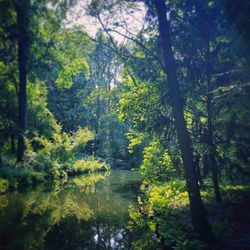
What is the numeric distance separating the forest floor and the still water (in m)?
2.15

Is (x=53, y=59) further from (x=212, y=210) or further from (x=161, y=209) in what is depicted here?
(x=212, y=210)

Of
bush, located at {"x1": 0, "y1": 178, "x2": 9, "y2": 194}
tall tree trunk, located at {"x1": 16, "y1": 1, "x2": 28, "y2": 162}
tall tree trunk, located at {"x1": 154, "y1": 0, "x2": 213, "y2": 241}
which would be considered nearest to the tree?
tall tree trunk, located at {"x1": 16, "y1": 1, "x2": 28, "y2": 162}

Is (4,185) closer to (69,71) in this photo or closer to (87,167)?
(69,71)

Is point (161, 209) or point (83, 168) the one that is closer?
point (161, 209)

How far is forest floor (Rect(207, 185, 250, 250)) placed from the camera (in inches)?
218

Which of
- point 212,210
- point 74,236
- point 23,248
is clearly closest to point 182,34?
point 212,210

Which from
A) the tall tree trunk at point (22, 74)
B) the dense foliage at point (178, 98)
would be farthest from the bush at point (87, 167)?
the dense foliage at point (178, 98)

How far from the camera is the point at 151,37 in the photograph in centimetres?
877

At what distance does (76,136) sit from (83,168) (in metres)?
2.72

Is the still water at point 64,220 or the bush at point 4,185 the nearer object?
the still water at point 64,220

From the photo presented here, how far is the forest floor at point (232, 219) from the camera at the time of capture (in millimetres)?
5539

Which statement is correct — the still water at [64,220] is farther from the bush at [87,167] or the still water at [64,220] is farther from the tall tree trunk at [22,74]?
the bush at [87,167]

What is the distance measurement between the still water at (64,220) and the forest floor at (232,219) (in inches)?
84.5

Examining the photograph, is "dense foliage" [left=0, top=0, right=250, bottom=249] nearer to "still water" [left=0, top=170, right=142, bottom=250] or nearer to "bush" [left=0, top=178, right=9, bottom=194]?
"bush" [left=0, top=178, right=9, bottom=194]
